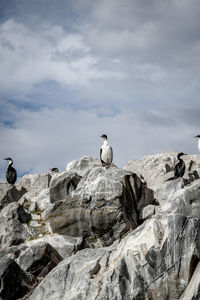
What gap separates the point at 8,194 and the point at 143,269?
14.7m

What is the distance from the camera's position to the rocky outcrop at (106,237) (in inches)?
340

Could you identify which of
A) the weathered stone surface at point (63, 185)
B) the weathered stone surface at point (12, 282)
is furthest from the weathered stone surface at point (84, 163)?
the weathered stone surface at point (12, 282)

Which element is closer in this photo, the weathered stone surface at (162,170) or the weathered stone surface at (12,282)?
the weathered stone surface at (12,282)

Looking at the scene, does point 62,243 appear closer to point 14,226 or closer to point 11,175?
point 14,226

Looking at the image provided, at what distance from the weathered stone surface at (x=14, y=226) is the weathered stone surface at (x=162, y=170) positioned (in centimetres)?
619

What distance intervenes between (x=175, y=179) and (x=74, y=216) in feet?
20.6

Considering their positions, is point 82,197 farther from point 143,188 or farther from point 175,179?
point 175,179

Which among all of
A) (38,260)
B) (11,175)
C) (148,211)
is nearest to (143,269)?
(38,260)

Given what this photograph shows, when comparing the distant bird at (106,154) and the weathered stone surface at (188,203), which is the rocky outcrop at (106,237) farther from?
the distant bird at (106,154)

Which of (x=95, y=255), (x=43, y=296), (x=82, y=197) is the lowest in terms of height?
(x=43, y=296)

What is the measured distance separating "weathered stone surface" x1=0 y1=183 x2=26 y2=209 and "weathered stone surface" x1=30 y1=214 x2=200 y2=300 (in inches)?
499

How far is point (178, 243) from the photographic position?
873cm

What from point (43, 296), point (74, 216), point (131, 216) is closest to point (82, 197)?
point (74, 216)

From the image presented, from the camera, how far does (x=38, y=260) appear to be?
40.9 ft
